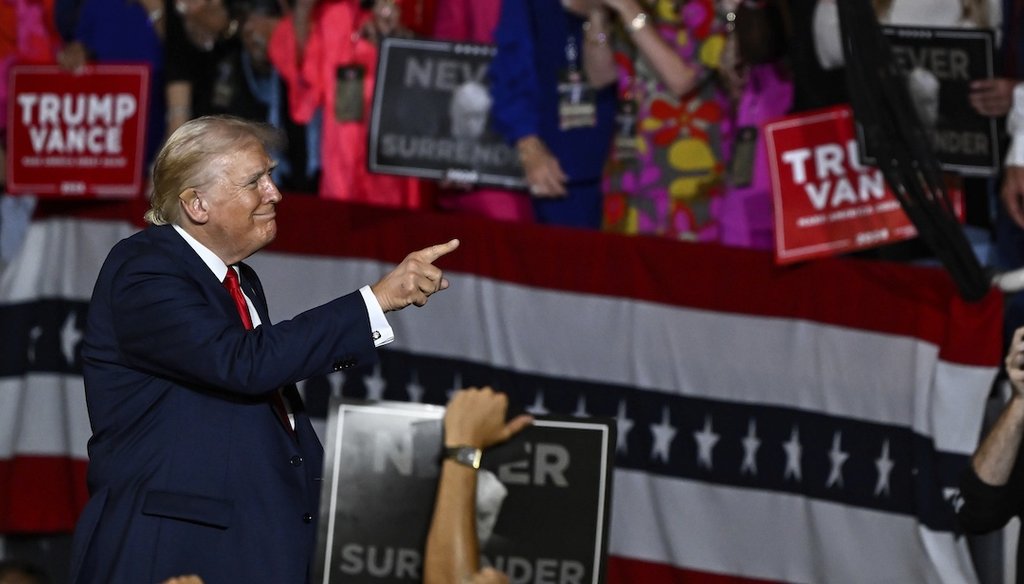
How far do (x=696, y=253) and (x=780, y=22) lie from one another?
2.68ft

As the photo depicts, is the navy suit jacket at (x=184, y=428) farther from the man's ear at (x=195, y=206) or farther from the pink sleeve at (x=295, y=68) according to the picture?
the pink sleeve at (x=295, y=68)

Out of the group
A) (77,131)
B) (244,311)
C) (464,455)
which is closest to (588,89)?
(77,131)

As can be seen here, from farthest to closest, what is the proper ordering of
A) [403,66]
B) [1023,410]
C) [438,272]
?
[403,66]
[1023,410]
[438,272]

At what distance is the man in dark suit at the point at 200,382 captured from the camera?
322 cm

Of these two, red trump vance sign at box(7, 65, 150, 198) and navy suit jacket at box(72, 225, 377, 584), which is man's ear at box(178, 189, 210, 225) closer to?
navy suit jacket at box(72, 225, 377, 584)

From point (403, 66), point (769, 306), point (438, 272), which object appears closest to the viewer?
point (438, 272)

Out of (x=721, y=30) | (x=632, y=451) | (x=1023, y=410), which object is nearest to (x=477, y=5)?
(x=721, y=30)

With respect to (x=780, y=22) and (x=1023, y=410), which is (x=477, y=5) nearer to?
(x=780, y=22)

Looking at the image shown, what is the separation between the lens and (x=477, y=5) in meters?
6.20

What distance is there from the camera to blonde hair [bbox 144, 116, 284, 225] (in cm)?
335

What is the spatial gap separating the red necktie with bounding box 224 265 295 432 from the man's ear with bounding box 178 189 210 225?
0.15 metres

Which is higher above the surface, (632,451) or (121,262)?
(121,262)

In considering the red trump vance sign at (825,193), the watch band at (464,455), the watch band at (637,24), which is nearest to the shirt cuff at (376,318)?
the watch band at (464,455)

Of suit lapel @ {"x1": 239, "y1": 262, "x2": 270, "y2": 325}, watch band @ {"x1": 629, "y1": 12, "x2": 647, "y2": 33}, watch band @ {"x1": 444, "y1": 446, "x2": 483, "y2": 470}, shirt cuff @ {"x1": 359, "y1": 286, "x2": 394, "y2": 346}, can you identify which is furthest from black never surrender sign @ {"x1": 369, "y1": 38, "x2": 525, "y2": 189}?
watch band @ {"x1": 444, "y1": 446, "x2": 483, "y2": 470}
